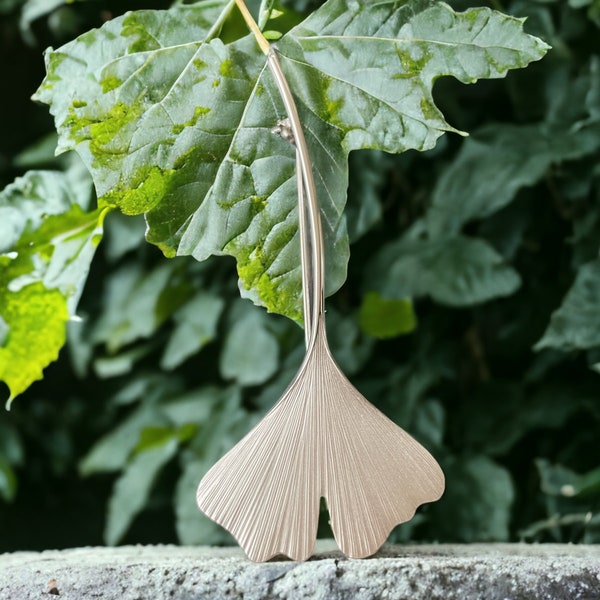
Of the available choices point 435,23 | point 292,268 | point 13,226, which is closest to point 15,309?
point 13,226

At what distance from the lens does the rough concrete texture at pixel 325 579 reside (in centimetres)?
36

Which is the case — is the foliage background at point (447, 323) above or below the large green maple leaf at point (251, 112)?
below

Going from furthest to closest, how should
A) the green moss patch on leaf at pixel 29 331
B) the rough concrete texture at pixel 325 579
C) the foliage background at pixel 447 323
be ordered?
the foliage background at pixel 447 323 < the green moss patch on leaf at pixel 29 331 < the rough concrete texture at pixel 325 579

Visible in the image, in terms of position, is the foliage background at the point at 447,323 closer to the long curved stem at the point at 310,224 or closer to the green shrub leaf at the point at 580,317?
the green shrub leaf at the point at 580,317

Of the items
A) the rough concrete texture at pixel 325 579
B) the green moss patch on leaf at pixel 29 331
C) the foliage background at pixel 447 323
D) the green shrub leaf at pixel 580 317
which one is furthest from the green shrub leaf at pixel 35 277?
the green shrub leaf at pixel 580 317

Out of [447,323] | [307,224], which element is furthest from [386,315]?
[307,224]

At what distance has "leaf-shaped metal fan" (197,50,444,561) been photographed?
1.30 feet

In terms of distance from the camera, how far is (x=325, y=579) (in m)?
0.37

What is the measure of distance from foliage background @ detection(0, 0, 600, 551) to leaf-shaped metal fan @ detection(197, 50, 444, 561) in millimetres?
227

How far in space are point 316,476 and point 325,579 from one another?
2.1 inches

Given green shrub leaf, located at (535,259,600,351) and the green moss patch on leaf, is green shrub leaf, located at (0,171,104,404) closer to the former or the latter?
the green moss patch on leaf

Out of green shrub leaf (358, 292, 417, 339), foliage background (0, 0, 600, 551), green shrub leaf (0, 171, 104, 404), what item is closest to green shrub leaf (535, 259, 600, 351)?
foliage background (0, 0, 600, 551)

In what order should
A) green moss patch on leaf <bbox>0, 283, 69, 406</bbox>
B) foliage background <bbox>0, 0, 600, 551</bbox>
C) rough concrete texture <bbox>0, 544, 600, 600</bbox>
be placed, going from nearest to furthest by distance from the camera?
1. rough concrete texture <bbox>0, 544, 600, 600</bbox>
2. green moss patch on leaf <bbox>0, 283, 69, 406</bbox>
3. foliage background <bbox>0, 0, 600, 551</bbox>

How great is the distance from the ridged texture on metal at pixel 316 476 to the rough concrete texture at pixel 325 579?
1cm
